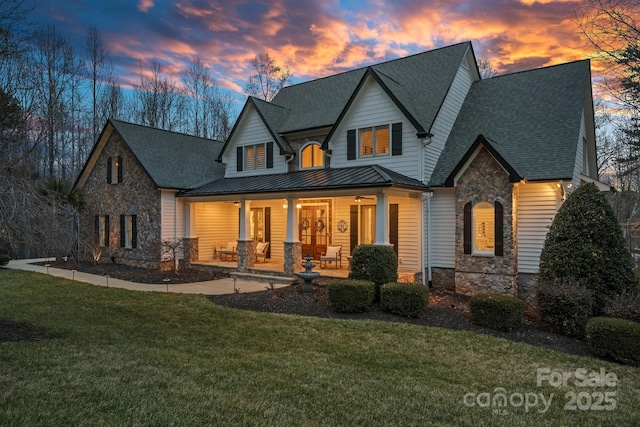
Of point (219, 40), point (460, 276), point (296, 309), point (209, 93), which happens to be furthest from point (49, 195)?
point (209, 93)

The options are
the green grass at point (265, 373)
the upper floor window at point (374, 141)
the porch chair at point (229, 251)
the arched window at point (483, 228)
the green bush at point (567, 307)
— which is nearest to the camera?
the green grass at point (265, 373)

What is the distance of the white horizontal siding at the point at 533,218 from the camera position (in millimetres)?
11797

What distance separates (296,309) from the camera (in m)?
9.80

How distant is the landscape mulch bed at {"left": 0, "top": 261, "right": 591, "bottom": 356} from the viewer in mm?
7656

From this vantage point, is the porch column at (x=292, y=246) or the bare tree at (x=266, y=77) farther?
the bare tree at (x=266, y=77)

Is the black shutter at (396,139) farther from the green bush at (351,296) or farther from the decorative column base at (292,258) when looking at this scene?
the green bush at (351,296)

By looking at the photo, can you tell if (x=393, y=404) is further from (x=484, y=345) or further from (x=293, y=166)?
(x=293, y=166)

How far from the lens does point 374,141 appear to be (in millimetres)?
14367

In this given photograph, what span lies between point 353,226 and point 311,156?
329cm

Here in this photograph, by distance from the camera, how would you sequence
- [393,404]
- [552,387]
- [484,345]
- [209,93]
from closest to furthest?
[393,404] < [552,387] < [484,345] < [209,93]

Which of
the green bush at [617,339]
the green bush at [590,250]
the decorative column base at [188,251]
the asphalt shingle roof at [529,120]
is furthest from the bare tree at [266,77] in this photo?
the green bush at [617,339]

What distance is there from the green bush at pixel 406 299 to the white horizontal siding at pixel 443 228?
436 centimetres

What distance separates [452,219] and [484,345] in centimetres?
646

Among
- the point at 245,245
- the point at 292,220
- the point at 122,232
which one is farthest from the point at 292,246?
the point at 122,232
